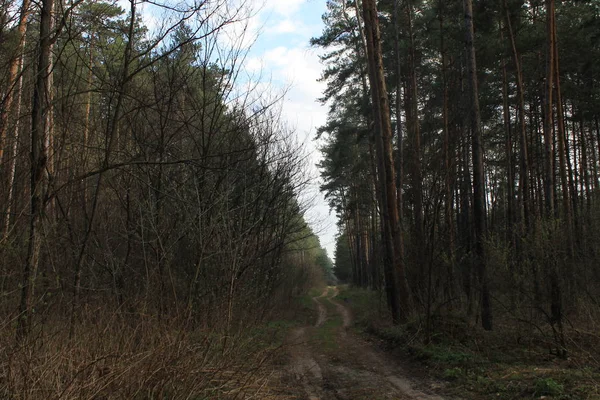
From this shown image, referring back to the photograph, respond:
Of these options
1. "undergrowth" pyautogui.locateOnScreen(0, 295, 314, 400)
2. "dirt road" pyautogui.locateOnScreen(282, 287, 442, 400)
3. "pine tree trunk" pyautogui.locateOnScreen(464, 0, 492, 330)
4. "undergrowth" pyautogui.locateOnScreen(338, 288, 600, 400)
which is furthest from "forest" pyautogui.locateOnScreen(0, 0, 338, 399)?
Answer: "pine tree trunk" pyautogui.locateOnScreen(464, 0, 492, 330)

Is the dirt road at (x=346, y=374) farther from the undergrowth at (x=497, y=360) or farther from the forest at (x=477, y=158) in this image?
the forest at (x=477, y=158)

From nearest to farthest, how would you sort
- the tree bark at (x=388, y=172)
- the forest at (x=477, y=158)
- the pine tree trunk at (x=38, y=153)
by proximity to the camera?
the pine tree trunk at (x=38, y=153) → the forest at (x=477, y=158) → the tree bark at (x=388, y=172)

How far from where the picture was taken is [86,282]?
21.2 ft

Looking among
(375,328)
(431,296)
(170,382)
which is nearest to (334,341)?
(375,328)

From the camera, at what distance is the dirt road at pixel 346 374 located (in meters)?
6.34

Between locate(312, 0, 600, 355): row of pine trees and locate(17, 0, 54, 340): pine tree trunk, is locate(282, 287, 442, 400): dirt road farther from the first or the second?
locate(17, 0, 54, 340): pine tree trunk

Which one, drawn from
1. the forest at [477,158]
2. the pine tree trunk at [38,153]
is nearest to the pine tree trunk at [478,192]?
the forest at [477,158]

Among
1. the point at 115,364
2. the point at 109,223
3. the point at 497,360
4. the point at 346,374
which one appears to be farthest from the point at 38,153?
the point at 497,360

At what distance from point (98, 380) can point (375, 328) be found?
10786 mm

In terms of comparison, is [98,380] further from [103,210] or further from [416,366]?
[416,366]

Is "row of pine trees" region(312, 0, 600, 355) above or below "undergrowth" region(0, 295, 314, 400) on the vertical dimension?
above

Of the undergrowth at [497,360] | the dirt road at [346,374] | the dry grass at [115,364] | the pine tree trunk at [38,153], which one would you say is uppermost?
the pine tree trunk at [38,153]

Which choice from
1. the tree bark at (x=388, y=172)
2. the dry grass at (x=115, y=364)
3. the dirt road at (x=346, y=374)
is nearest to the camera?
the dry grass at (x=115, y=364)

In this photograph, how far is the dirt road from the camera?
6336 millimetres
